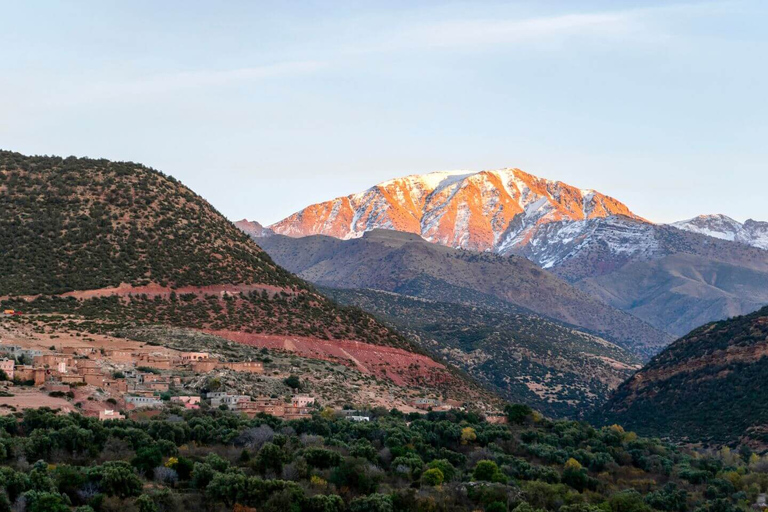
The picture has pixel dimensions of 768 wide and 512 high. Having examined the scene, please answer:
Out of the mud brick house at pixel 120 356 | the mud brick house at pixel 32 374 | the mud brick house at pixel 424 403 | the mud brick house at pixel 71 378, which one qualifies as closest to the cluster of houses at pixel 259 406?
the mud brick house at pixel 120 356

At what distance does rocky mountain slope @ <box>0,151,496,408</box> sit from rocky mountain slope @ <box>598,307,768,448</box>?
1819cm

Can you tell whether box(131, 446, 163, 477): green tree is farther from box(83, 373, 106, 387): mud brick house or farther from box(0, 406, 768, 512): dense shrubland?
box(83, 373, 106, 387): mud brick house

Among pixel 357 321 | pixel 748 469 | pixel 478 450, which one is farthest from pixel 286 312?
pixel 748 469

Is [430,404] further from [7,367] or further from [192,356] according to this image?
[7,367]

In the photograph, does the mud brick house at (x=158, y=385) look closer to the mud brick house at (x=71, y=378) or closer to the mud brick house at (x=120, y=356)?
the mud brick house at (x=120, y=356)

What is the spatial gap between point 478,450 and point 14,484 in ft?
109

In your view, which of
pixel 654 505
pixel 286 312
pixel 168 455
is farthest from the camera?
pixel 286 312

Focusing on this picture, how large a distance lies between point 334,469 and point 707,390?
202 ft

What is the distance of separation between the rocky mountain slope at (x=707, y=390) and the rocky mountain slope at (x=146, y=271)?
18.2m

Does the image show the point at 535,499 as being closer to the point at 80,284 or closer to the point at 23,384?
the point at 23,384

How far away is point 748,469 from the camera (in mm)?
83188

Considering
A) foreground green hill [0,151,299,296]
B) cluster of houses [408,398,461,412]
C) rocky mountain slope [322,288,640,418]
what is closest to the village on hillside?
cluster of houses [408,398,461,412]

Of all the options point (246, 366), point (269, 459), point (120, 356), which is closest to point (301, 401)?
point (246, 366)

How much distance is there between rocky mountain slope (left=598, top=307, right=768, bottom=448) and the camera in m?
104
